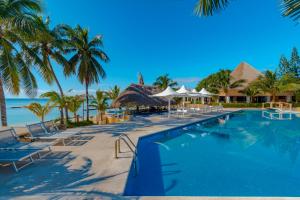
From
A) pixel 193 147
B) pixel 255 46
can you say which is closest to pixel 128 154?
pixel 193 147

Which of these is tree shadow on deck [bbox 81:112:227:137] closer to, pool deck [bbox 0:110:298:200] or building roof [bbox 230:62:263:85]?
pool deck [bbox 0:110:298:200]

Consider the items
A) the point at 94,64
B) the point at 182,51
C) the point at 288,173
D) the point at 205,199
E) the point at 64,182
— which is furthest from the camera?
the point at 182,51

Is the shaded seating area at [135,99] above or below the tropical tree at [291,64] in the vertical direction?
below

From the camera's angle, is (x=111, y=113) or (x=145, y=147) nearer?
(x=145, y=147)

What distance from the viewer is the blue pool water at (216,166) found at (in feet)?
15.0

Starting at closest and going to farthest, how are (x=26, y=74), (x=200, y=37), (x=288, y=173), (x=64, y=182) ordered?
(x=64, y=182) < (x=288, y=173) < (x=26, y=74) < (x=200, y=37)

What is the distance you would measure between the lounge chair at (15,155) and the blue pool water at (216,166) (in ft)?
9.25

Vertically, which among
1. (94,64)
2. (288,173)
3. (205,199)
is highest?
(94,64)

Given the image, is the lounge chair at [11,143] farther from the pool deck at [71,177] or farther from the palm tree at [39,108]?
the palm tree at [39,108]

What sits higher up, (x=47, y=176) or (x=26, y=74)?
(x=26, y=74)

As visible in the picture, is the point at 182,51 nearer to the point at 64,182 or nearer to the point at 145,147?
the point at 145,147

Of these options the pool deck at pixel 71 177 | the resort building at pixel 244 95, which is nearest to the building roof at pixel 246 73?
the resort building at pixel 244 95

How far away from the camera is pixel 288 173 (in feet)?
18.5

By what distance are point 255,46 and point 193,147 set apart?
29.2 metres
